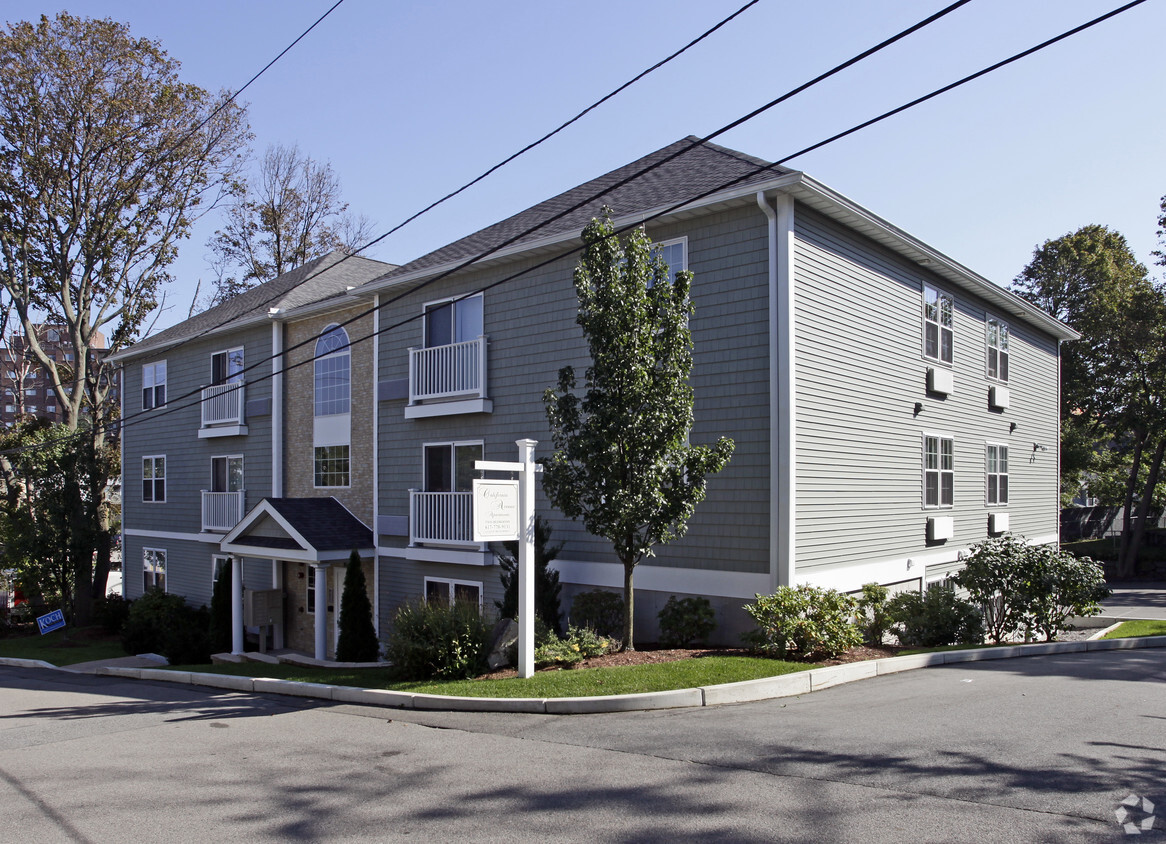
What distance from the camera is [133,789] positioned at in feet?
23.1

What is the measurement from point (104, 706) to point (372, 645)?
603 cm

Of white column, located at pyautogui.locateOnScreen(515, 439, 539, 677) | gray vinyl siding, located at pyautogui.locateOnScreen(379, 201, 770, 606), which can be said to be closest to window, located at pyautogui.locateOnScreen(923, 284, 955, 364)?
gray vinyl siding, located at pyautogui.locateOnScreen(379, 201, 770, 606)

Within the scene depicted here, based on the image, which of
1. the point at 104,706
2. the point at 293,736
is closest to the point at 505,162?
the point at 293,736

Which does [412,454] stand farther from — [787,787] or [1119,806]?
[1119,806]

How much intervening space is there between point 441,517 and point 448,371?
2871 mm

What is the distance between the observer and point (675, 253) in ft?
45.9

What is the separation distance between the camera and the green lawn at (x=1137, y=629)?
1619 cm

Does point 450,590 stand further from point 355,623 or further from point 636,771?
point 636,771

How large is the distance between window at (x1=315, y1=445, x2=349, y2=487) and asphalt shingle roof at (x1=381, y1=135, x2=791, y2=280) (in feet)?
14.5

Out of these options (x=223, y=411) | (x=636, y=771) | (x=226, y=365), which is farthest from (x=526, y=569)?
(x=226, y=365)

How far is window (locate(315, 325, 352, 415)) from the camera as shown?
20.1m

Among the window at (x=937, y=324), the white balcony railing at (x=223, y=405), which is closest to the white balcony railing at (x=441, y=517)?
the white balcony railing at (x=223, y=405)

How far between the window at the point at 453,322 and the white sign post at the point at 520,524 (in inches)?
247

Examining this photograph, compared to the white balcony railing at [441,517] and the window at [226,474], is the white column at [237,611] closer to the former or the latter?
the window at [226,474]
